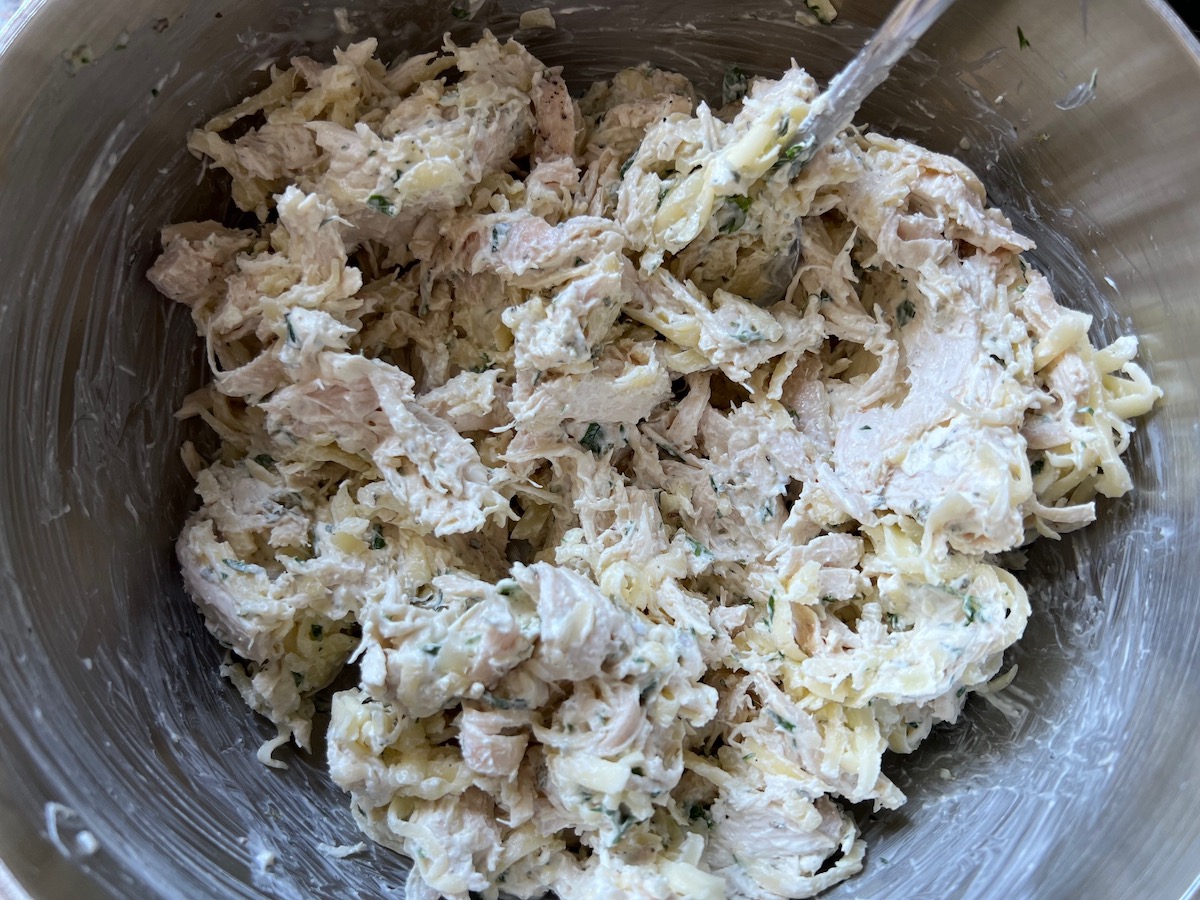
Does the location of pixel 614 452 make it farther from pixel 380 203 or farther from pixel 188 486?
pixel 188 486

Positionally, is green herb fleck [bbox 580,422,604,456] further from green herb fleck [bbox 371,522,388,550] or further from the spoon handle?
the spoon handle

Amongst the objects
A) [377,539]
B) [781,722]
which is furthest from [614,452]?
[781,722]

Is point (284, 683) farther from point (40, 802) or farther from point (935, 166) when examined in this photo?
point (935, 166)

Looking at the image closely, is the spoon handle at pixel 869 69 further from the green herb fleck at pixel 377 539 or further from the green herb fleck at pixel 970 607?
the green herb fleck at pixel 377 539

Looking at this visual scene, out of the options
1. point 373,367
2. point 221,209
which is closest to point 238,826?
point 373,367

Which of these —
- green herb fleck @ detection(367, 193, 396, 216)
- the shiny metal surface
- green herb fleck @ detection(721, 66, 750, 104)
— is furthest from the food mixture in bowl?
green herb fleck @ detection(721, 66, 750, 104)
